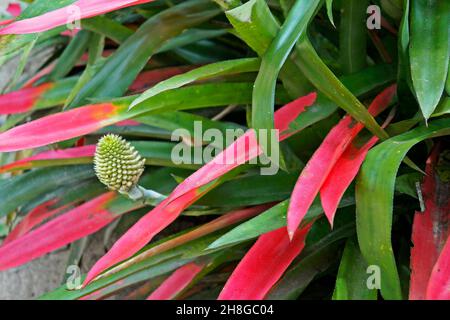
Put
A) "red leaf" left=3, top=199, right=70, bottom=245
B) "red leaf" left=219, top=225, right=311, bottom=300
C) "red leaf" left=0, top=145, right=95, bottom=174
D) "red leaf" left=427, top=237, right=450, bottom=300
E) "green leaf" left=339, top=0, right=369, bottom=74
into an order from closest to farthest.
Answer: "red leaf" left=427, top=237, right=450, bottom=300, "red leaf" left=219, top=225, right=311, bottom=300, "green leaf" left=339, top=0, right=369, bottom=74, "red leaf" left=0, top=145, right=95, bottom=174, "red leaf" left=3, top=199, right=70, bottom=245

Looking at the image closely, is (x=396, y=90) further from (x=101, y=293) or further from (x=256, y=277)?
(x=101, y=293)

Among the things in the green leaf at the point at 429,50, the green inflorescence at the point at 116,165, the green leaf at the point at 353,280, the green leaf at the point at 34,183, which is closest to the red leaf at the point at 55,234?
the green leaf at the point at 34,183

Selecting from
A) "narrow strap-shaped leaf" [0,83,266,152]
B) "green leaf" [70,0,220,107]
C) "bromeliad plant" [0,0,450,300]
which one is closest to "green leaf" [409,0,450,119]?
"bromeliad plant" [0,0,450,300]

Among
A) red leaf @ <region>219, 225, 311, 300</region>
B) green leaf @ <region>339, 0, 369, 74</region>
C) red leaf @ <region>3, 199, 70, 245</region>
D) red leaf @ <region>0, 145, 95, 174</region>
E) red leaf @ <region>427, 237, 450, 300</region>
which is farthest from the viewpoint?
red leaf @ <region>3, 199, 70, 245</region>

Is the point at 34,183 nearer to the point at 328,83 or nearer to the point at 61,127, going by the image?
the point at 61,127

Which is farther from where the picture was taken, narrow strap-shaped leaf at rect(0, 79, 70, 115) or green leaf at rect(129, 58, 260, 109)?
narrow strap-shaped leaf at rect(0, 79, 70, 115)

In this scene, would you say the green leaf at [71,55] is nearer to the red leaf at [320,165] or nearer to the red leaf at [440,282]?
the red leaf at [320,165]

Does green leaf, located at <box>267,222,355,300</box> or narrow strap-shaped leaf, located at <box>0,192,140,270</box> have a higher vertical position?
narrow strap-shaped leaf, located at <box>0,192,140,270</box>

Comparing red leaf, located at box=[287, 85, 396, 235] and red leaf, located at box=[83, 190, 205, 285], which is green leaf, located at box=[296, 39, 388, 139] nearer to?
red leaf, located at box=[287, 85, 396, 235]
